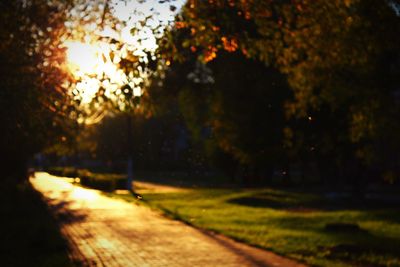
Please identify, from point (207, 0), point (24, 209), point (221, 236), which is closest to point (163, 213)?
point (24, 209)

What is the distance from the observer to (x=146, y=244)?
1415cm

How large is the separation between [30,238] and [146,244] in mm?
3512

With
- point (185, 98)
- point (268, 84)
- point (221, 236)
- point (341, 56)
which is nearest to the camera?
point (341, 56)

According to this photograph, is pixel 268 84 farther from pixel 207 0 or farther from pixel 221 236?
pixel 207 0

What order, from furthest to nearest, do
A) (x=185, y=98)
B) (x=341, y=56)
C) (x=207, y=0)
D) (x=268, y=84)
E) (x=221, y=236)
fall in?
(x=185, y=98)
(x=268, y=84)
(x=221, y=236)
(x=341, y=56)
(x=207, y=0)

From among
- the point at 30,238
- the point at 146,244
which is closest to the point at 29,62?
the point at 146,244

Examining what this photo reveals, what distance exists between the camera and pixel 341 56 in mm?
14438

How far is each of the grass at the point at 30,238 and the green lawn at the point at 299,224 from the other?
4.61 metres

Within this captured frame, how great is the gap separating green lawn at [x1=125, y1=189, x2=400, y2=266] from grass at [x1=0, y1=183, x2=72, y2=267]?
15.1 feet

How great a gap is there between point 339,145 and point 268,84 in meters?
5.67

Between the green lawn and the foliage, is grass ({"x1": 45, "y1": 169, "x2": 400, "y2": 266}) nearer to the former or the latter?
the green lawn

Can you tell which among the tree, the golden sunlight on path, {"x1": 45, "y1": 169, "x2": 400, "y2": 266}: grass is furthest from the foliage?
{"x1": 45, "y1": 169, "x2": 400, "y2": 266}: grass

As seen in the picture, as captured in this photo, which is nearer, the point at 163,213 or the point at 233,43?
the point at 233,43

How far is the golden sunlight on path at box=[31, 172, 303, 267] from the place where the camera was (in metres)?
11.9
